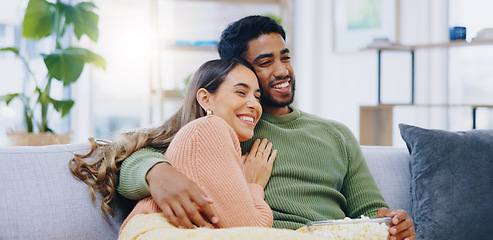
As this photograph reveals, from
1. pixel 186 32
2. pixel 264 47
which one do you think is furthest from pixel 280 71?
pixel 186 32

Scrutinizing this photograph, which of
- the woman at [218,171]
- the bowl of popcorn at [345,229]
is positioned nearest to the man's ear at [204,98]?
the woman at [218,171]

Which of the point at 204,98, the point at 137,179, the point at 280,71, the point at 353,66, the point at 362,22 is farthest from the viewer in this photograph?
the point at 353,66

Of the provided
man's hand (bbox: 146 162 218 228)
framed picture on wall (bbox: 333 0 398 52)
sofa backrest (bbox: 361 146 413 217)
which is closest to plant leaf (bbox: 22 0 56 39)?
sofa backrest (bbox: 361 146 413 217)

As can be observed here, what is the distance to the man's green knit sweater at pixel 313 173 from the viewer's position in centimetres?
→ 156

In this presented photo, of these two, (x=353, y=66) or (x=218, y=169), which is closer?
(x=218, y=169)

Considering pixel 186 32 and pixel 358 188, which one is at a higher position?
pixel 186 32

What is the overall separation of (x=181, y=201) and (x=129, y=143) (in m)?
0.32

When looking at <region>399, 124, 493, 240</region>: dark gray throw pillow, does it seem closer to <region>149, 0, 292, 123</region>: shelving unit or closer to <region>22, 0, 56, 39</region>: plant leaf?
<region>22, 0, 56, 39</region>: plant leaf

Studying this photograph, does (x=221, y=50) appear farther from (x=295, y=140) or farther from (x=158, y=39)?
(x=158, y=39)

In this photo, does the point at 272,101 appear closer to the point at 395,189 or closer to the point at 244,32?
the point at 244,32

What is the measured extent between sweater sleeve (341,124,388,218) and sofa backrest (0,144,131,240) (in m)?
0.72

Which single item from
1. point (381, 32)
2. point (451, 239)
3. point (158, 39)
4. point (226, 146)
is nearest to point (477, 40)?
point (381, 32)

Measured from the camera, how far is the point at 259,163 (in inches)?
61.0

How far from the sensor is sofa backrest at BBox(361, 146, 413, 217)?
1857 mm
